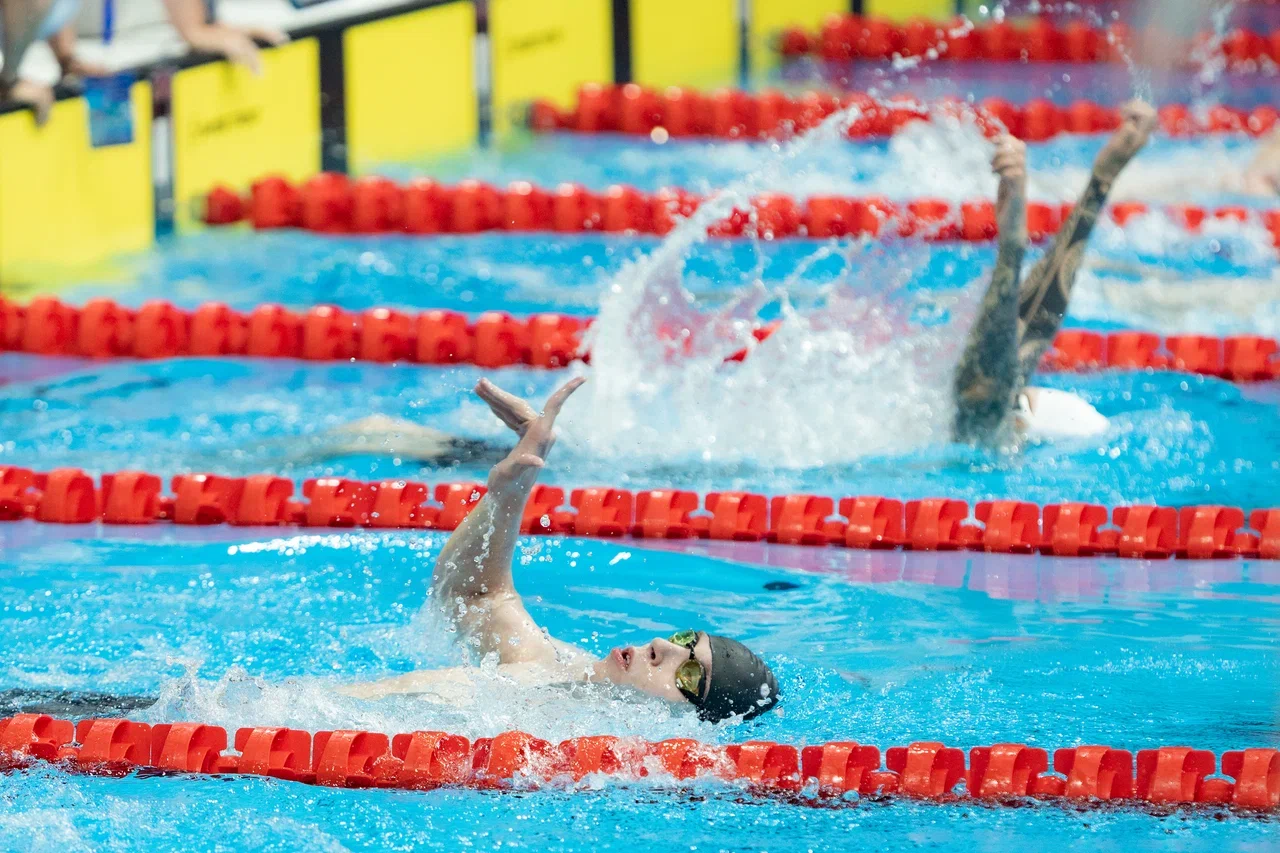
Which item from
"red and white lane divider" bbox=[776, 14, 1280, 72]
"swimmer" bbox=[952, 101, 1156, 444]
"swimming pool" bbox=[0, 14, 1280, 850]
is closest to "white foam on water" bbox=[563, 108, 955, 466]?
"swimming pool" bbox=[0, 14, 1280, 850]

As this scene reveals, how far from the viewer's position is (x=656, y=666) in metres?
3.36

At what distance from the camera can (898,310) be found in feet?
18.3

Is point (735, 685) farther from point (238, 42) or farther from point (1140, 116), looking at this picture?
point (238, 42)

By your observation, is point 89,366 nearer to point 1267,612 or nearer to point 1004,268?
point 1004,268

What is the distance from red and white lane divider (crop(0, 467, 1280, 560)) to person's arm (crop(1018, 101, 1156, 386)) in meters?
0.51

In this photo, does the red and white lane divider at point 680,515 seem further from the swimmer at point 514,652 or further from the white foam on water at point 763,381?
the swimmer at point 514,652

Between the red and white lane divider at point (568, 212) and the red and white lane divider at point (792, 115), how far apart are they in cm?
148

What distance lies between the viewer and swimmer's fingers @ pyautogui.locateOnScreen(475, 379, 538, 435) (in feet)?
11.2

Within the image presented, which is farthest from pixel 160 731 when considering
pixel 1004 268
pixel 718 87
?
pixel 718 87

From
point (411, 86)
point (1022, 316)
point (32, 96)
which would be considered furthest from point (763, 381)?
point (411, 86)

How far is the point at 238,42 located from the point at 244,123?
34 cm

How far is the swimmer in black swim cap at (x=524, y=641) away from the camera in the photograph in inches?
132

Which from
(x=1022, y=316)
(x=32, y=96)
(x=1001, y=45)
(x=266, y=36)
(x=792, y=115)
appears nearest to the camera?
(x=1022, y=316)

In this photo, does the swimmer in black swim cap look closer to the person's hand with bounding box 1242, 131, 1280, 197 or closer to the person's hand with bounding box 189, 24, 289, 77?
the person's hand with bounding box 189, 24, 289, 77
